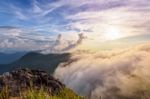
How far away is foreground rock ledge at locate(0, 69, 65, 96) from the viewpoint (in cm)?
2031

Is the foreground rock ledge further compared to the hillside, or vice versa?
the foreground rock ledge

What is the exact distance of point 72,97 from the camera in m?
17.6

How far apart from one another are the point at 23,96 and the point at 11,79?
354cm

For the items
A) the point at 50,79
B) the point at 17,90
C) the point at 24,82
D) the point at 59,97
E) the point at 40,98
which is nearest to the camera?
the point at 40,98

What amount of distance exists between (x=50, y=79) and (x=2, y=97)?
583cm

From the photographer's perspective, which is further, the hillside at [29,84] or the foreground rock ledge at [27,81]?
the foreground rock ledge at [27,81]

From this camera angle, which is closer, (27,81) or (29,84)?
(29,84)

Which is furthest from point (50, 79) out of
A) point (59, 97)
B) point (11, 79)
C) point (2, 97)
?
point (2, 97)

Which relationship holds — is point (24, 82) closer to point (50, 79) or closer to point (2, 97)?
point (50, 79)

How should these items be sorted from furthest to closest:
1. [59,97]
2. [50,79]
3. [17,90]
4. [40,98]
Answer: [50,79] < [17,90] < [59,97] < [40,98]

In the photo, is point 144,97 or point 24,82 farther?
point 24,82

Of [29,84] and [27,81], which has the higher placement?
[27,81]

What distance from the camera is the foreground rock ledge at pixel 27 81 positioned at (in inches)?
800

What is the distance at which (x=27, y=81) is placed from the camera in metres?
21.3
